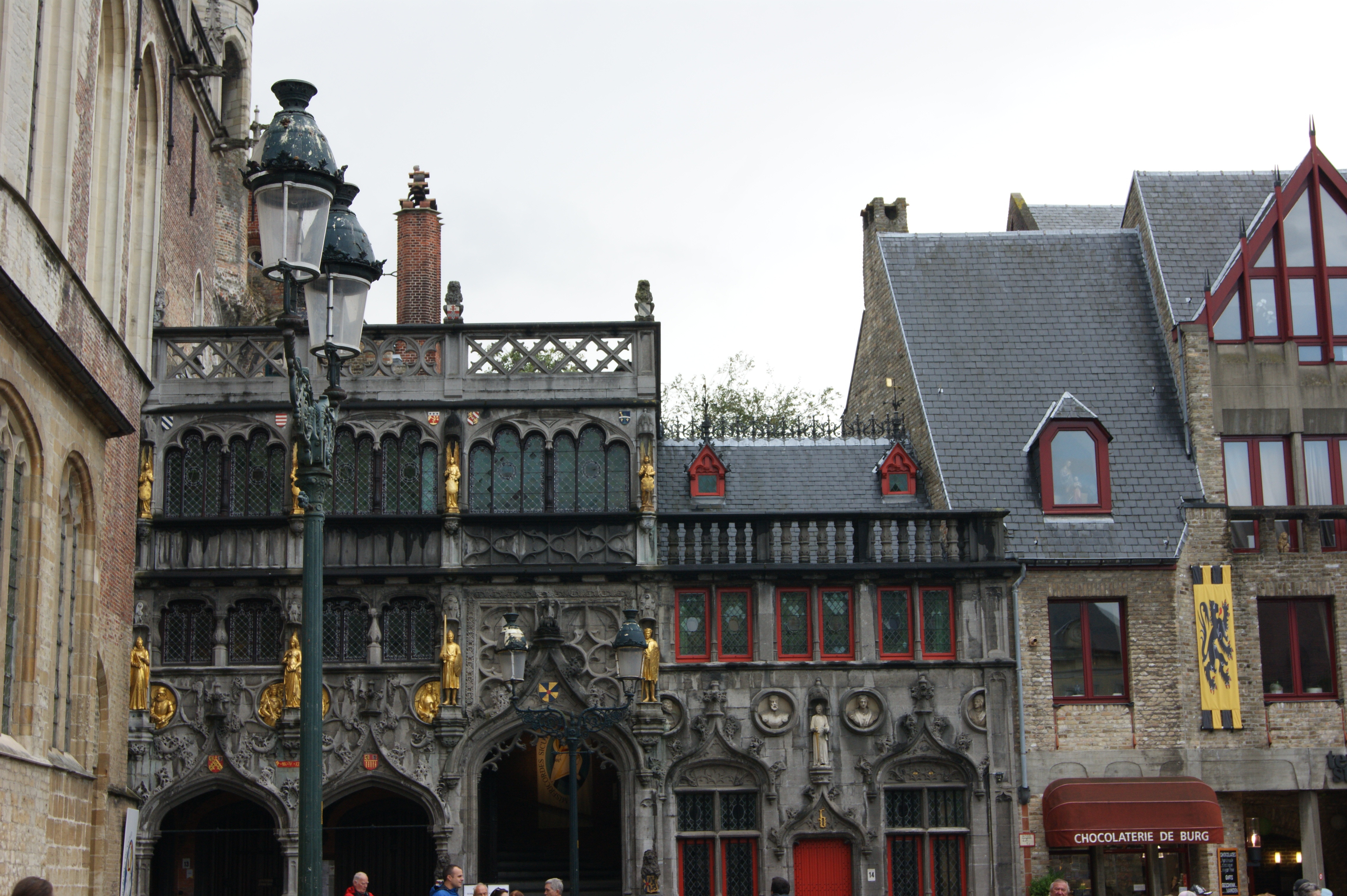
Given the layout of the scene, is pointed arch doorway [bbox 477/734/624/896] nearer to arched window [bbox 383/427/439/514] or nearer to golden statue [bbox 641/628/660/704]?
golden statue [bbox 641/628/660/704]

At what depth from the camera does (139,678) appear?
76.8 feet

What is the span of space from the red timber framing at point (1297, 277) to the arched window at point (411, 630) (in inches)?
544

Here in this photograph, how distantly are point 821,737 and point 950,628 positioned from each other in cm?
276

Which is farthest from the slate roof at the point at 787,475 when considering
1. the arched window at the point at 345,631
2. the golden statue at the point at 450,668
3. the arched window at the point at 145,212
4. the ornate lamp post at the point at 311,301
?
the ornate lamp post at the point at 311,301

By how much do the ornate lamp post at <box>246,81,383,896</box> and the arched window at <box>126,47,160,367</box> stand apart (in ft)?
46.1

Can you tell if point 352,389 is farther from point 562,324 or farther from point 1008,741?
point 1008,741

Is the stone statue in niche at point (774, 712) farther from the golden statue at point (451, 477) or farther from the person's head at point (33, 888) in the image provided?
the person's head at point (33, 888)

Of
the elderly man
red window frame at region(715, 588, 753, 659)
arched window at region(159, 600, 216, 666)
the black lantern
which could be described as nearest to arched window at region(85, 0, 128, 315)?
arched window at region(159, 600, 216, 666)

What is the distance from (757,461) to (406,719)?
7.53 m

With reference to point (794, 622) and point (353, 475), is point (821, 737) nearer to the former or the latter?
point (794, 622)

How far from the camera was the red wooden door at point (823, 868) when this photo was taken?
23797 millimetres

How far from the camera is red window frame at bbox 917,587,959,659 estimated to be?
24453mm

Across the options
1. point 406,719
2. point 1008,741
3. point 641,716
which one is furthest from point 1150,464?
point 406,719

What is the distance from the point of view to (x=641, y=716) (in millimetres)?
23812
